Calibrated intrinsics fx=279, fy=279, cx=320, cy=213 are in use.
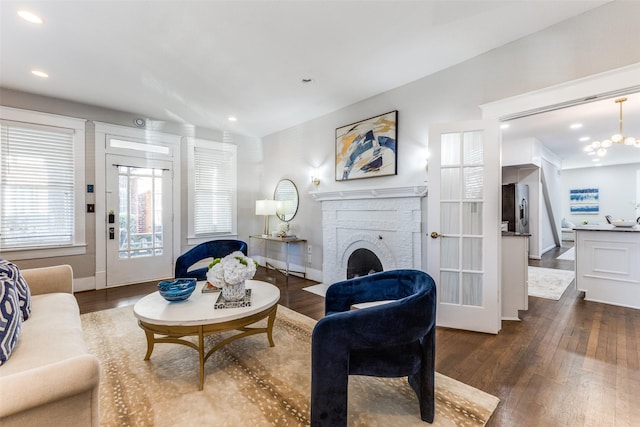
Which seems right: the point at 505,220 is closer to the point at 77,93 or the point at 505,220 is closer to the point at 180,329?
the point at 180,329

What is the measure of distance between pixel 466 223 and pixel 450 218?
6.1 inches

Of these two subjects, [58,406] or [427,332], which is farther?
[427,332]

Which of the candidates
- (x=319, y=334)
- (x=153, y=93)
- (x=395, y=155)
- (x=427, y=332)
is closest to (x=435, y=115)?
(x=395, y=155)

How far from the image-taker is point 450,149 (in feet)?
9.40

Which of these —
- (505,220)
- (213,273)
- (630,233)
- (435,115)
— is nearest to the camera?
(213,273)

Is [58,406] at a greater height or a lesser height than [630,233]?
lesser

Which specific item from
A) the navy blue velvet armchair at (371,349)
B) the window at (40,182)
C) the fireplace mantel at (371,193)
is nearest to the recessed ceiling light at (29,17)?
the window at (40,182)

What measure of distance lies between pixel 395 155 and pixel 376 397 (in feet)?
8.52

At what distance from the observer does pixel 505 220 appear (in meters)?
6.92

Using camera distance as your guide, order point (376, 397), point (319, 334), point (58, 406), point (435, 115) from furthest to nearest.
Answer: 1. point (435, 115)
2. point (376, 397)
3. point (319, 334)
4. point (58, 406)

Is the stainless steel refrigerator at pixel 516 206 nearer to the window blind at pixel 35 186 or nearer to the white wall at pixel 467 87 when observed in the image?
the white wall at pixel 467 87

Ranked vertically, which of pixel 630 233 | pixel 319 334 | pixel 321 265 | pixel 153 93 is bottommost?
pixel 321 265

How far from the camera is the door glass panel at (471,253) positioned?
274 cm

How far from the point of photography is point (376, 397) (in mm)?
1758
